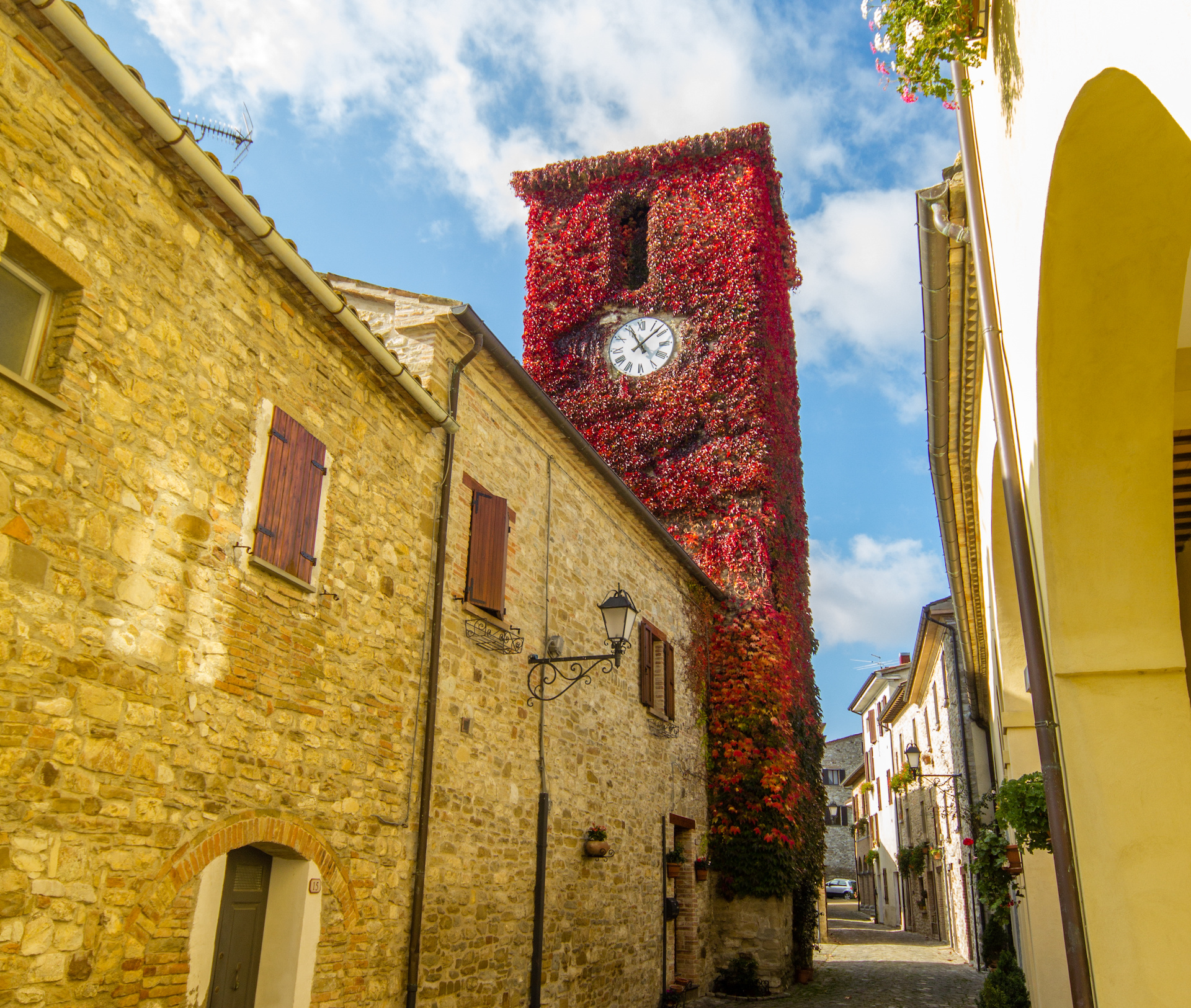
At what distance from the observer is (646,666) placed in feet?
41.1

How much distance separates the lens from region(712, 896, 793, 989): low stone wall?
1405 centimetres

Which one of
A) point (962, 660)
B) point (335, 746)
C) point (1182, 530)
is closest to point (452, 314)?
point (335, 746)

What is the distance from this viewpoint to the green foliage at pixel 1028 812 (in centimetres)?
585

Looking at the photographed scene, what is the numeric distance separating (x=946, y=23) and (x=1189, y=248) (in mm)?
1403

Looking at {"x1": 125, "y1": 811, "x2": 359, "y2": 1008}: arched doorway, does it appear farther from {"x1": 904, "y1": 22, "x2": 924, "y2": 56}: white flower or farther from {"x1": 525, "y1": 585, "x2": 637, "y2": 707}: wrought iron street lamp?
{"x1": 904, "y1": 22, "x2": 924, "y2": 56}: white flower

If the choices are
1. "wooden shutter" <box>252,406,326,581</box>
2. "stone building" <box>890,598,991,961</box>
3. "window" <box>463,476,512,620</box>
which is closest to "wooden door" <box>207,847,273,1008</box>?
"wooden shutter" <box>252,406,326,581</box>

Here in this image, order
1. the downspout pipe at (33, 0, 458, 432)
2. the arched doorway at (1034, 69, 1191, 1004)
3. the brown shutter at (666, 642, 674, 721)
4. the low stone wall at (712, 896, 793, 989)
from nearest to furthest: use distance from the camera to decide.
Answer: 1. the arched doorway at (1034, 69, 1191, 1004)
2. the downspout pipe at (33, 0, 458, 432)
3. the brown shutter at (666, 642, 674, 721)
4. the low stone wall at (712, 896, 793, 989)

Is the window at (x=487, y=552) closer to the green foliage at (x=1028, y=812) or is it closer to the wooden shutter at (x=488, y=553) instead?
the wooden shutter at (x=488, y=553)

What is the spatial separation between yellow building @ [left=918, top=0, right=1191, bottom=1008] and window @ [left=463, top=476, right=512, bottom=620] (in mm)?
4479

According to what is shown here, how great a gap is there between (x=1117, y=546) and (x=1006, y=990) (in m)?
7.45

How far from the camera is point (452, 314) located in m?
8.20

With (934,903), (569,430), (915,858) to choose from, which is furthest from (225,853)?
(934,903)

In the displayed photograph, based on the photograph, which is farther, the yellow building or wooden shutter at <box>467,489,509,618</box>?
wooden shutter at <box>467,489,509,618</box>

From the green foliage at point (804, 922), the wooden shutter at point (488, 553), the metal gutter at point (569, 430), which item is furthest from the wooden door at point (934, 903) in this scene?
the wooden shutter at point (488, 553)
